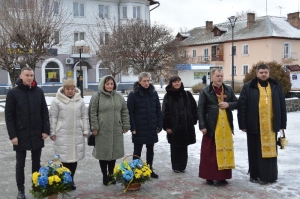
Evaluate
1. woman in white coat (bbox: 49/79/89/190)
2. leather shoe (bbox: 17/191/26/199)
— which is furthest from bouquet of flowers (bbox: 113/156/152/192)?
leather shoe (bbox: 17/191/26/199)

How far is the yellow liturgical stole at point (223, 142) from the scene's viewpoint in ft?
19.8

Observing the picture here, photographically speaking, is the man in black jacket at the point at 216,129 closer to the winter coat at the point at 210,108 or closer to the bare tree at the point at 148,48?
the winter coat at the point at 210,108

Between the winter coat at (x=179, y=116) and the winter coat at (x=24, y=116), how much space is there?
2.26 m

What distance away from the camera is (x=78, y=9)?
35469 mm

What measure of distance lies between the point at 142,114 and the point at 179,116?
2.41 ft

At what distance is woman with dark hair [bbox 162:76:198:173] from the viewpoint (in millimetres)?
6734

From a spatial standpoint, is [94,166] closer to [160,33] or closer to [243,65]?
[160,33]

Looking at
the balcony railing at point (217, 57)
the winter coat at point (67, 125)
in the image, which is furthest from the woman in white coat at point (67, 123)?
the balcony railing at point (217, 57)

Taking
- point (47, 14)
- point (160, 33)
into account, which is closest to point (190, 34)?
point (160, 33)

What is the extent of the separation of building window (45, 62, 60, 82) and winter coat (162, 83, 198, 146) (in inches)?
1186

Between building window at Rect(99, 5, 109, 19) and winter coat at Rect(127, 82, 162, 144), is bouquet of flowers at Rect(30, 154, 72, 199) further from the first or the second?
building window at Rect(99, 5, 109, 19)

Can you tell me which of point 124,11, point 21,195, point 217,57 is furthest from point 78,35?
point 21,195

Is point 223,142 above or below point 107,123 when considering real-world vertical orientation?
below

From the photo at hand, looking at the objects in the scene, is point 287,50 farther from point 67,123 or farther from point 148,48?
point 67,123
